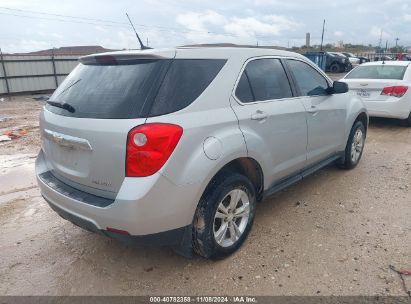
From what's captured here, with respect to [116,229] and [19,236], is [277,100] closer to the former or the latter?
[116,229]

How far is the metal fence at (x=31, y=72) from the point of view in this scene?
17.2 m

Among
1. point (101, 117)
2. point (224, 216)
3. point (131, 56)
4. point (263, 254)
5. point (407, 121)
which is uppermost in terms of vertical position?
point (131, 56)

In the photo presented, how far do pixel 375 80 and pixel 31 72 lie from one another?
16.5m

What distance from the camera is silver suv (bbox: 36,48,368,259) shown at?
2443 millimetres

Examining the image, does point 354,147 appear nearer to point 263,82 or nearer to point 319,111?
point 319,111

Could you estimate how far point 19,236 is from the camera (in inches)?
142

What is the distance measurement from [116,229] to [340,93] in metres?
3.38

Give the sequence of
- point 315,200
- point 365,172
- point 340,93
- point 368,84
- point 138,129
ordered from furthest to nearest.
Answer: point 368,84 → point 365,172 → point 340,93 → point 315,200 → point 138,129

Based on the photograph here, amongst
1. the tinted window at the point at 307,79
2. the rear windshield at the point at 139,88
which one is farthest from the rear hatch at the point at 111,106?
the tinted window at the point at 307,79

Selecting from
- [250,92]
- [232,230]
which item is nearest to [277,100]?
→ [250,92]

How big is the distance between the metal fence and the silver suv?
1646 cm

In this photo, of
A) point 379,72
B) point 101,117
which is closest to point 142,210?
point 101,117

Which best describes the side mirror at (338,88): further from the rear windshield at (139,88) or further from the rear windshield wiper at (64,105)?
the rear windshield wiper at (64,105)

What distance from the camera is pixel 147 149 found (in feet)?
7.85
